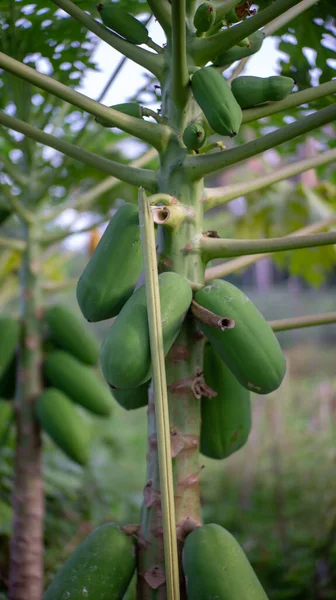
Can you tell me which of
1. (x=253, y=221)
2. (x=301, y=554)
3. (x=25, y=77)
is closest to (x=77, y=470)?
(x=301, y=554)

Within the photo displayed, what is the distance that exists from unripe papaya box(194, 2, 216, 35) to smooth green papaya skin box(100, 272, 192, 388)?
419 millimetres

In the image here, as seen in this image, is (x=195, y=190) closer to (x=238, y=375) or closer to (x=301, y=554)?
(x=238, y=375)

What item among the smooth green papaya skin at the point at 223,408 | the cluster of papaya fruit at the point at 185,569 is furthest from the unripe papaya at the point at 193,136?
the cluster of papaya fruit at the point at 185,569

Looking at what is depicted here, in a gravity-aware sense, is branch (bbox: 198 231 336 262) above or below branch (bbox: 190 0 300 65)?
below

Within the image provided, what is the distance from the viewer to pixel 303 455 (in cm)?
353

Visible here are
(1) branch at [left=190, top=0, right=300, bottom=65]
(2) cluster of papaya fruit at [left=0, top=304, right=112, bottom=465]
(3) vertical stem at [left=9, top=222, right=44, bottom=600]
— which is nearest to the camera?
(1) branch at [left=190, top=0, right=300, bottom=65]

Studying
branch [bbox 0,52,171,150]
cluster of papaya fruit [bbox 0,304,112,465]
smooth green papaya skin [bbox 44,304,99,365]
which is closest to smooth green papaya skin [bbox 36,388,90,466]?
cluster of papaya fruit [bbox 0,304,112,465]

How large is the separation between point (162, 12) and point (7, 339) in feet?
3.15

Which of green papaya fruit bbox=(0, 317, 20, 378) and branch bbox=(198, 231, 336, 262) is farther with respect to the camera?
green papaya fruit bbox=(0, 317, 20, 378)

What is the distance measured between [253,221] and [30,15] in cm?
137

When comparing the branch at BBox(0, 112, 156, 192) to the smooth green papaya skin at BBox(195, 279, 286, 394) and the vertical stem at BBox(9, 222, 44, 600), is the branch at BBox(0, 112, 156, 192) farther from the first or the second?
the vertical stem at BBox(9, 222, 44, 600)


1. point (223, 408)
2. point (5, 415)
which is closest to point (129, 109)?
point (223, 408)

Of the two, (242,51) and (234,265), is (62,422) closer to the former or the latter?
(234,265)

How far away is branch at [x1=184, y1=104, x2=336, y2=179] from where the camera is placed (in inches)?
35.7
